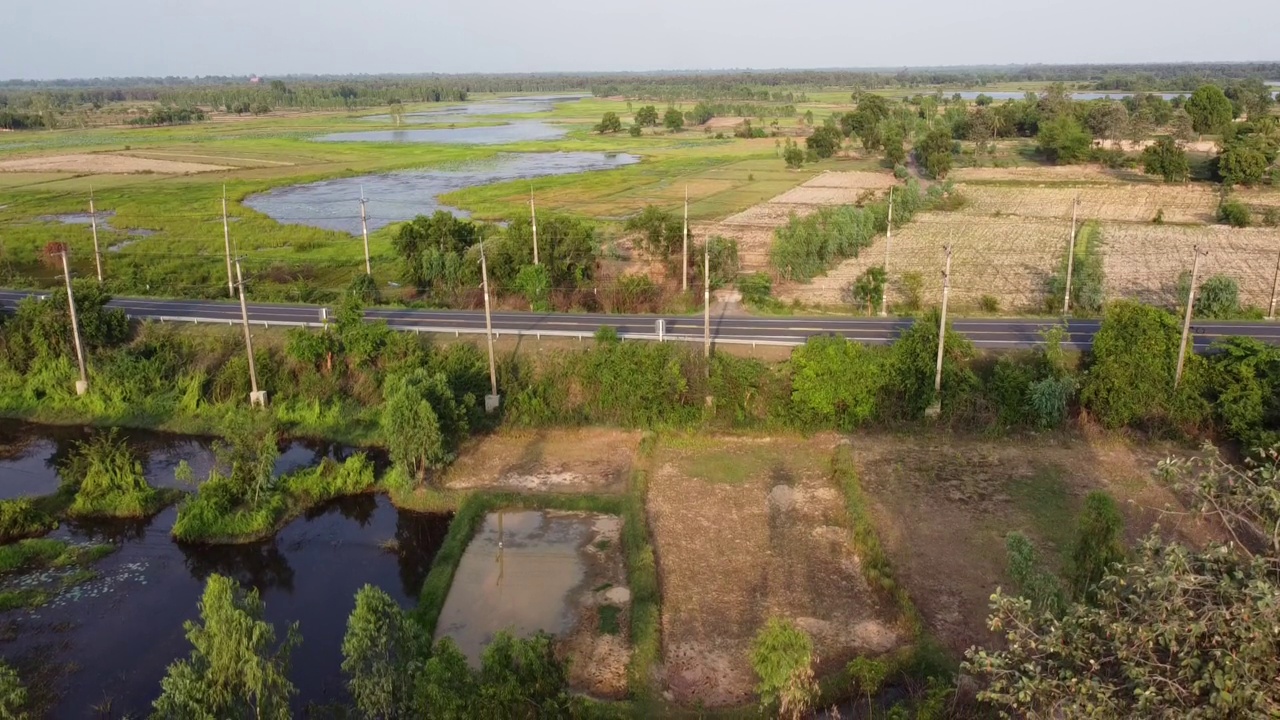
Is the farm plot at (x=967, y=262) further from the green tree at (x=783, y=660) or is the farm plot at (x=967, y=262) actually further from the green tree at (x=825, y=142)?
the green tree at (x=825, y=142)

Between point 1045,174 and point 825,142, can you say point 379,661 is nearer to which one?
point 1045,174

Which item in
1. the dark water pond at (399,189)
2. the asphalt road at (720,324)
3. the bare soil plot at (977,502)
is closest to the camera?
the bare soil plot at (977,502)

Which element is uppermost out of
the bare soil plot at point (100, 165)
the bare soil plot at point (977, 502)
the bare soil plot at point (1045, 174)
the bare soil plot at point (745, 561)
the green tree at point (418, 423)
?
the bare soil plot at point (100, 165)

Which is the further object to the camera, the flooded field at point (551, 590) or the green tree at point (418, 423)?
the green tree at point (418, 423)

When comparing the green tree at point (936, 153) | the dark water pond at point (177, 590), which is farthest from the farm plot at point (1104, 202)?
the dark water pond at point (177, 590)

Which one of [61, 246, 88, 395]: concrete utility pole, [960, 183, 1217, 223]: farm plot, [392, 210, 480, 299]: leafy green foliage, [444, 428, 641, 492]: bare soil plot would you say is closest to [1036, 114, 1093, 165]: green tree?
[960, 183, 1217, 223]: farm plot

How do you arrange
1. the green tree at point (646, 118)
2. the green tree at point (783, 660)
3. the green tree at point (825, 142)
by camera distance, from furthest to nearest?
the green tree at point (646, 118), the green tree at point (825, 142), the green tree at point (783, 660)
